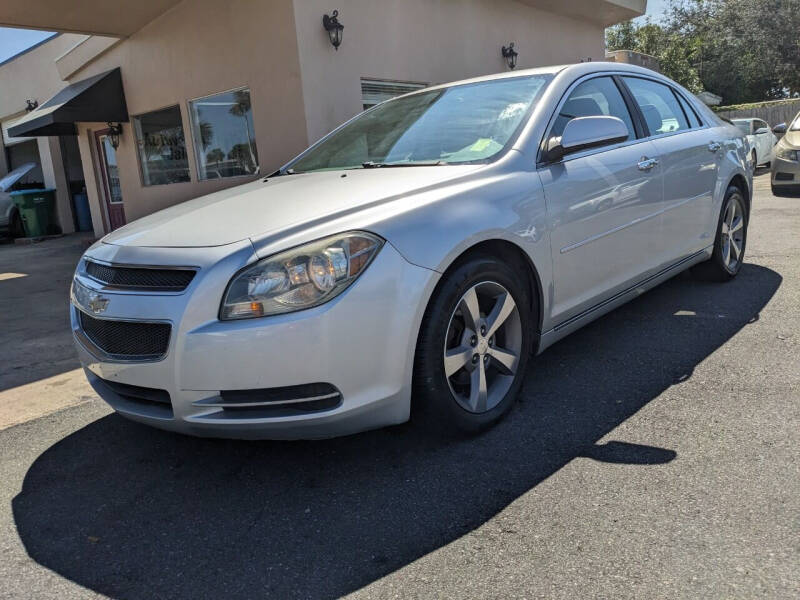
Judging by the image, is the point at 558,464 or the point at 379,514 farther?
the point at 558,464

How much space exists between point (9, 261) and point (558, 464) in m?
11.6

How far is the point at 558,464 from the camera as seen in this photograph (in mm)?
2758

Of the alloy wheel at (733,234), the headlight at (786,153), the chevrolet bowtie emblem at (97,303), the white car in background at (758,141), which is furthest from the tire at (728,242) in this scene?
the white car in background at (758,141)

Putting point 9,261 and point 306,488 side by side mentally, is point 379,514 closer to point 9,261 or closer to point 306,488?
point 306,488

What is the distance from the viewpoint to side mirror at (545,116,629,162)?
3318 millimetres

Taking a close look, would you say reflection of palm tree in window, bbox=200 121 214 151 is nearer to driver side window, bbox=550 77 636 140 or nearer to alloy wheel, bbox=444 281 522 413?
driver side window, bbox=550 77 636 140

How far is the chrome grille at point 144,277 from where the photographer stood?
257 centimetres

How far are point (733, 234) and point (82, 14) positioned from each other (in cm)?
831

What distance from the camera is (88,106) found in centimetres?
1054

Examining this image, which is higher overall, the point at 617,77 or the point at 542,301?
the point at 617,77

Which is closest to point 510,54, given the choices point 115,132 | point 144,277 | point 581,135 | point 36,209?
point 115,132

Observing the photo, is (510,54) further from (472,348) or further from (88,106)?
(472,348)

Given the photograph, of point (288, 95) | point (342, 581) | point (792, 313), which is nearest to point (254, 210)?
point (342, 581)

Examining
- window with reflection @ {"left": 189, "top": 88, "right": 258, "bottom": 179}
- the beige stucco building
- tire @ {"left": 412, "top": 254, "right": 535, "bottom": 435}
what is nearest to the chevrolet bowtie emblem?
tire @ {"left": 412, "top": 254, "right": 535, "bottom": 435}
